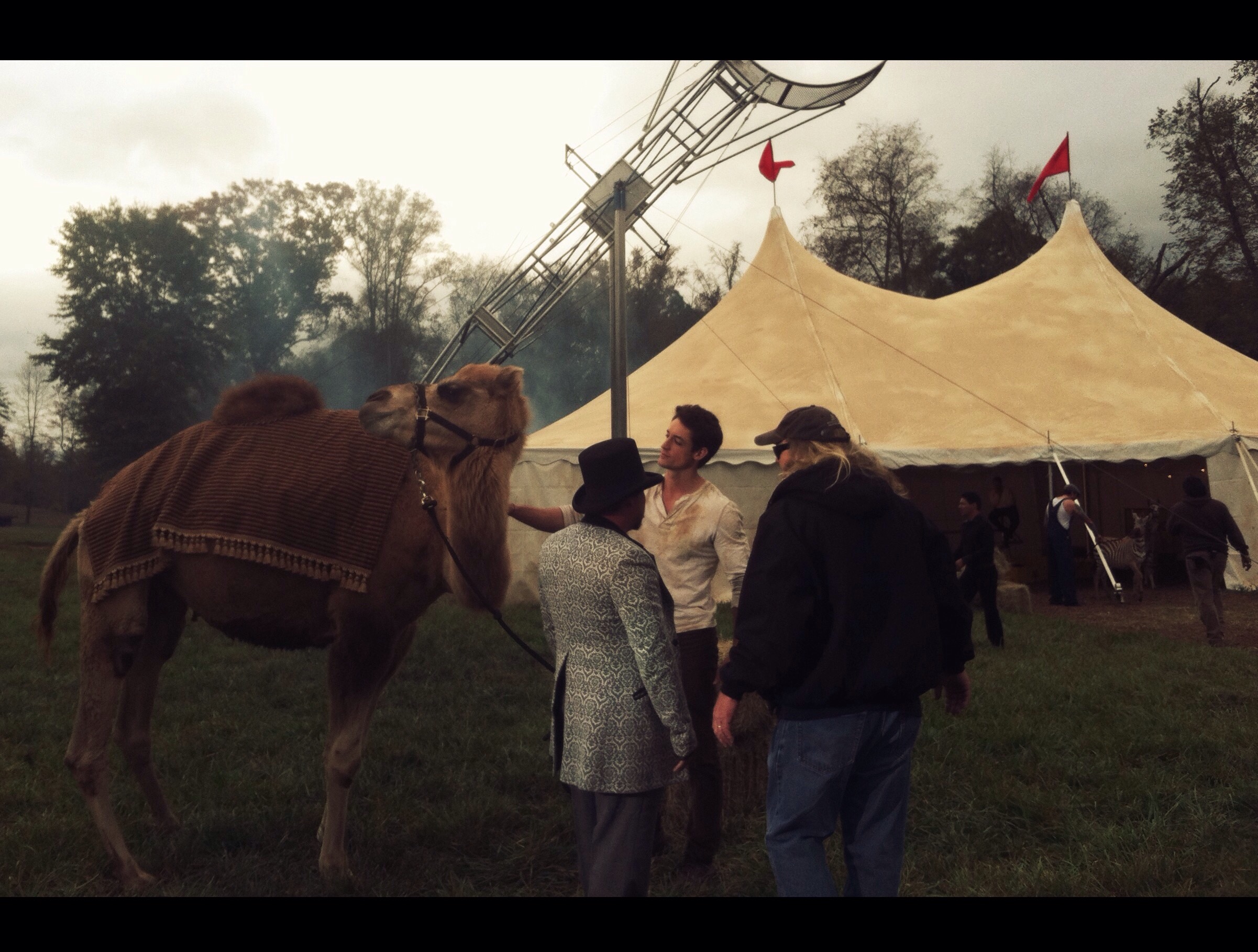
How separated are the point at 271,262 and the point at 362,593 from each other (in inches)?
1539

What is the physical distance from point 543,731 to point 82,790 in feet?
9.33

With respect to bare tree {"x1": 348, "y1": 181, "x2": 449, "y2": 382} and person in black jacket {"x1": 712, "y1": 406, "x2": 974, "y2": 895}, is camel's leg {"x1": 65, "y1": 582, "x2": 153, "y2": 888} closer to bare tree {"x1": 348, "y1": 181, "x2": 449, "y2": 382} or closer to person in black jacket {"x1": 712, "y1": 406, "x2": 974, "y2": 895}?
person in black jacket {"x1": 712, "y1": 406, "x2": 974, "y2": 895}

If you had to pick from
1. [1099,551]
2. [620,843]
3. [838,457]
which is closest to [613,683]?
[620,843]

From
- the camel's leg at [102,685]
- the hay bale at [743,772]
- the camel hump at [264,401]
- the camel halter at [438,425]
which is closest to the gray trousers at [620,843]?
the camel halter at [438,425]

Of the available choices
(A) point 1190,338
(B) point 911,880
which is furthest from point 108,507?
(A) point 1190,338

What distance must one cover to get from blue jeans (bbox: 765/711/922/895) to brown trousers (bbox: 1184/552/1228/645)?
28.2ft

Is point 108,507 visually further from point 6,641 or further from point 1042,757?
point 6,641

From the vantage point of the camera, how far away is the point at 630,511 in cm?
293

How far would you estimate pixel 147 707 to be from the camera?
475 centimetres

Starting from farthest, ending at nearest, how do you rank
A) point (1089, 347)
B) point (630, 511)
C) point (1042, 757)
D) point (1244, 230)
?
point (1244, 230) → point (1089, 347) → point (1042, 757) → point (630, 511)

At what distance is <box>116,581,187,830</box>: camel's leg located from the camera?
4656mm

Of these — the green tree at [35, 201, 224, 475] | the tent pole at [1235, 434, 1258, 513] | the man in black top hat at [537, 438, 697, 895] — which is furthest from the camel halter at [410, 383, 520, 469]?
the green tree at [35, 201, 224, 475]

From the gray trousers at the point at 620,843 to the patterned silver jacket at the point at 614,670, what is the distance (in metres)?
0.05

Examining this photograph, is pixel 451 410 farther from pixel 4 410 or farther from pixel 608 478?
pixel 4 410
